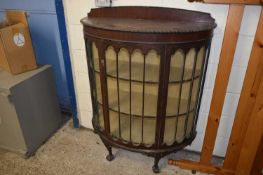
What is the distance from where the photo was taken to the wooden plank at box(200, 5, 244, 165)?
3.99 ft

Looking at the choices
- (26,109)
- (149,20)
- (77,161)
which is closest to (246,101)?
(149,20)

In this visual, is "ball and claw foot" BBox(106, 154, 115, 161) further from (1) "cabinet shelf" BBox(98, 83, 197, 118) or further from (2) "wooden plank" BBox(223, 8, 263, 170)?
(2) "wooden plank" BBox(223, 8, 263, 170)

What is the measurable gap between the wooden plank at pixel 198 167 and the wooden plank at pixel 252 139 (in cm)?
12

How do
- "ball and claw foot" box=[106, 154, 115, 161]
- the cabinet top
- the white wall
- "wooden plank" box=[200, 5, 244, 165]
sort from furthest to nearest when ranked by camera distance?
"ball and claw foot" box=[106, 154, 115, 161], the white wall, "wooden plank" box=[200, 5, 244, 165], the cabinet top

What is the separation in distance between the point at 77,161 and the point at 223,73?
1.26 m


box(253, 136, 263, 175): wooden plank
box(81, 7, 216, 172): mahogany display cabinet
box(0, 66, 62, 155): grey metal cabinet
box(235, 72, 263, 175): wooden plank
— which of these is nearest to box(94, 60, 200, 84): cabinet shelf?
box(81, 7, 216, 172): mahogany display cabinet

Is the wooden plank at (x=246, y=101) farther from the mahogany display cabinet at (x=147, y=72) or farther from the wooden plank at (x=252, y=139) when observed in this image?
the mahogany display cabinet at (x=147, y=72)

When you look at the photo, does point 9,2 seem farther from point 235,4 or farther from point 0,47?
point 235,4

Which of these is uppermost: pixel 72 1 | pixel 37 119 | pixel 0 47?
pixel 72 1

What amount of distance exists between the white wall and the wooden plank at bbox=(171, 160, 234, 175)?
17 cm

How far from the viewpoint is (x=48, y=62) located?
85.6 inches

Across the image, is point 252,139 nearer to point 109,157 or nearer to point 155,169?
point 155,169

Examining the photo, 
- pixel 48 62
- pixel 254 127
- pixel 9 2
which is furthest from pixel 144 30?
pixel 9 2

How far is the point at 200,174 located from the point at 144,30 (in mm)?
1173
